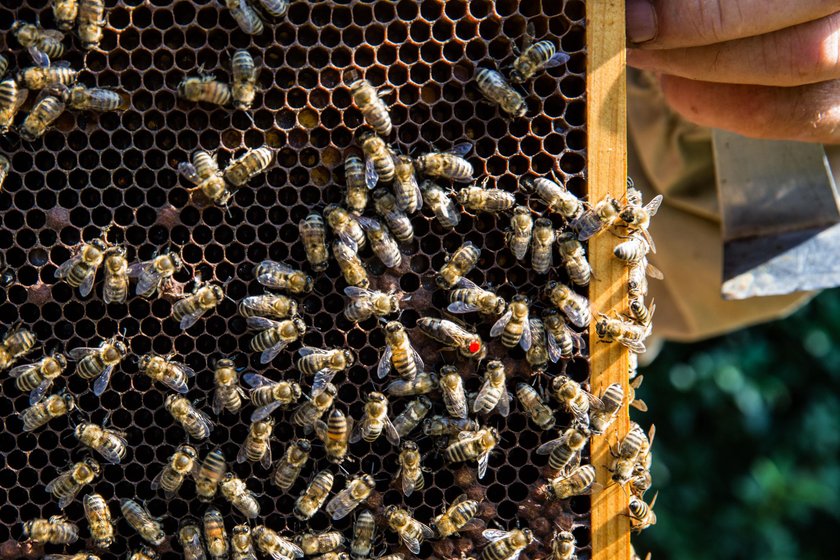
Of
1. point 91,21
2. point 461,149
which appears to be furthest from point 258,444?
point 91,21

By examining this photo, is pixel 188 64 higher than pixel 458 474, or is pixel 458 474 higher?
pixel 188 64

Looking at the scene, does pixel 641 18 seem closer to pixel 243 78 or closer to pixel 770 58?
pixel 770 58

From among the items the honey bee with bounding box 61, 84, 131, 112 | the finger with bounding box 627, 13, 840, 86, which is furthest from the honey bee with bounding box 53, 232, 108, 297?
the finger with bounding box 627, 13, 840, 86

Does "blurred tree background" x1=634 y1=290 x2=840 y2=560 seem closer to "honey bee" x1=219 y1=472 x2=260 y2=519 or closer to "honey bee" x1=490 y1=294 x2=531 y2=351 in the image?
"honey bee" x1=490 y1=294 x2=531 y2=351

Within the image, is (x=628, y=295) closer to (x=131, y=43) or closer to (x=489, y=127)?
(x=489, y=127)

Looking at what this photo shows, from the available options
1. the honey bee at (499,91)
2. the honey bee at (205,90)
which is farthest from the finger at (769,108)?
the honey bee at (205,90)

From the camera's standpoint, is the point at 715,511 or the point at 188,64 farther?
the point at 715,511

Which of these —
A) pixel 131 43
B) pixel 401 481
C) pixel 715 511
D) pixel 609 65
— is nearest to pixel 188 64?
pixel 131 43

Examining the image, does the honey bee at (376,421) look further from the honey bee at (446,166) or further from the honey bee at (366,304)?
the honey bee at (446,166)
